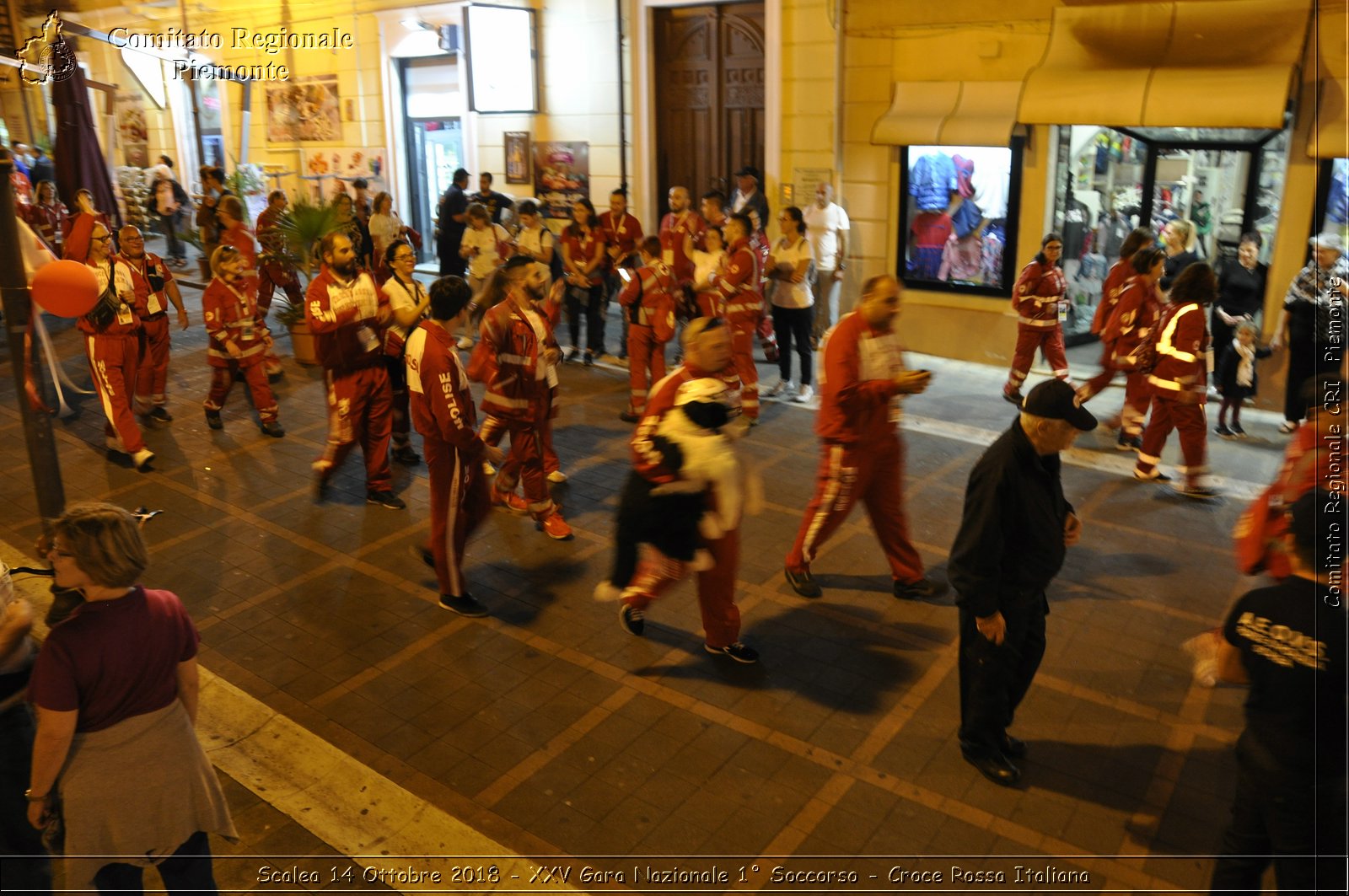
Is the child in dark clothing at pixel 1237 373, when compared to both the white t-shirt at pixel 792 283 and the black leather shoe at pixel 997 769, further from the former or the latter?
the black leather shoe at pixel 997 769

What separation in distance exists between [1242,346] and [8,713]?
10.1m

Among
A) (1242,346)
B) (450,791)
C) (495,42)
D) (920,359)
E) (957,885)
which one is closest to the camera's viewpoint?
(957,885)

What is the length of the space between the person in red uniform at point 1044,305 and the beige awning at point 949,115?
219 centimetres

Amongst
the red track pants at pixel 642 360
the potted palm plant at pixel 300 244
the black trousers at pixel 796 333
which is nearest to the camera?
the red track pants at pixel 642 360

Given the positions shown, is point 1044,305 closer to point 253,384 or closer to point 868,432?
point 868,432

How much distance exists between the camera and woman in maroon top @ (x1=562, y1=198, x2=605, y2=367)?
12.8 meters

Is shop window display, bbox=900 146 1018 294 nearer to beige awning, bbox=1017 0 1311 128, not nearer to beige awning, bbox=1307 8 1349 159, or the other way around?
beige awning, bbox=1017 0 1311 128

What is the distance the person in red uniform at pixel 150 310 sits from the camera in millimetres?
9766

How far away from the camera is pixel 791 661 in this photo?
612cm

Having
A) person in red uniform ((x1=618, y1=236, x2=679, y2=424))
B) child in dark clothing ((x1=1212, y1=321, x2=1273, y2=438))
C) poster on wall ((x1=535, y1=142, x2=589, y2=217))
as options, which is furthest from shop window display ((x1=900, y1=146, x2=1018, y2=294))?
poster on wall ((x1=535, y1=142, x2=589, y2=217))

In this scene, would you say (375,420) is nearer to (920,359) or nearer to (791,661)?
(791,661)

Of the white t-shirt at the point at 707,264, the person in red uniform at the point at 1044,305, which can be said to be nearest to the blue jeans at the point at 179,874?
the white t-shirt at the point at 707,264

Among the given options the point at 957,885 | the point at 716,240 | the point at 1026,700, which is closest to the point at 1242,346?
the point at 716,240

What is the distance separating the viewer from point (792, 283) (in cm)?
1098
